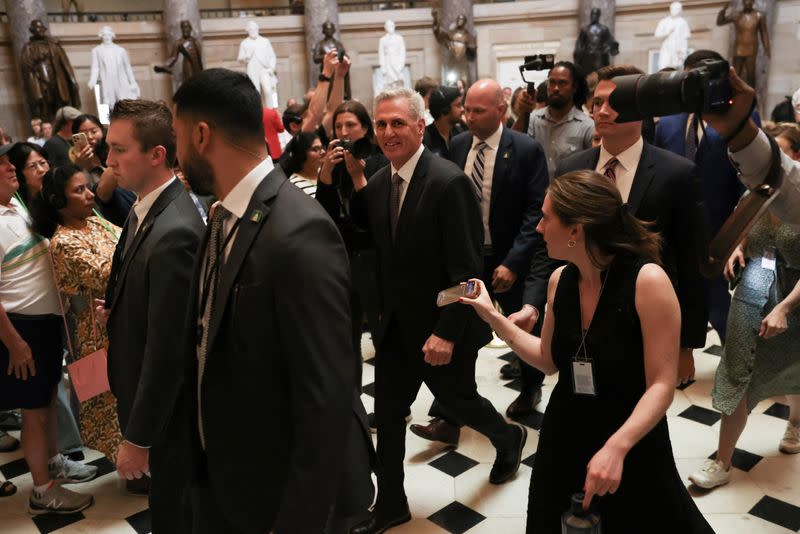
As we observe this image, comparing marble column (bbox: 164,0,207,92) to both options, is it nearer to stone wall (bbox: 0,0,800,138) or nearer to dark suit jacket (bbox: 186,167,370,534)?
stone wall (bbox: 0,0,800,138)

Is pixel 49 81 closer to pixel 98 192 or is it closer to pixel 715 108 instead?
pixel 98 192

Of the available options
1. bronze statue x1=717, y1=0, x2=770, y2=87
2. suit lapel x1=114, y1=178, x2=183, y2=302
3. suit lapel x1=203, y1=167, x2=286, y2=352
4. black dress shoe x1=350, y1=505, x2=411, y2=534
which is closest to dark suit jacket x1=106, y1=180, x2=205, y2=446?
suit lapel x1=114, y1=178, x2=183, y2=302

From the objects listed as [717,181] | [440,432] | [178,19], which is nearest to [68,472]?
[440,432]

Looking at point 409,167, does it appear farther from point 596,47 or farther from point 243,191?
point 596,47

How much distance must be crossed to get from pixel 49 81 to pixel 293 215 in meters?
14.4

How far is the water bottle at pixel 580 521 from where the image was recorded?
5.82 ft

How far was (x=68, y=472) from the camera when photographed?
3.63 meters

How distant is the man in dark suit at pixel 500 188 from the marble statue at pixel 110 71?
12.9m

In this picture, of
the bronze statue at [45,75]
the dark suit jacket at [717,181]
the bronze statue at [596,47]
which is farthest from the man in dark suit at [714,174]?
the bronze statue at [45,75]

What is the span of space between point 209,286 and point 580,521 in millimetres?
1127

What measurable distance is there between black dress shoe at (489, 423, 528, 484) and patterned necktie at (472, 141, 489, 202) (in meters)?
1.30

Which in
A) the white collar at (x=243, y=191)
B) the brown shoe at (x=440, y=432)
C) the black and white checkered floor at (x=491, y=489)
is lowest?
the black and white checkered floor at (x=491, y=489)

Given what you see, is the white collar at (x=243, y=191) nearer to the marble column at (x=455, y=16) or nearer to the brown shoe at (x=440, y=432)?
the brown shoe at (x=440, y=432)

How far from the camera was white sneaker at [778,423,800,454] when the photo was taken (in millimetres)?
3482
